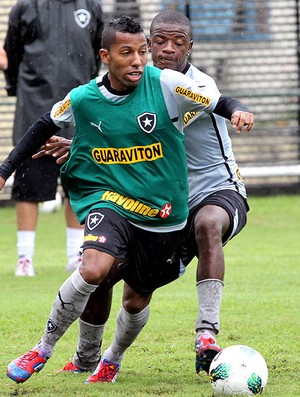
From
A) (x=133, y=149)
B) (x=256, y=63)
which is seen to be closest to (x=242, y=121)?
(x=133, y=149)

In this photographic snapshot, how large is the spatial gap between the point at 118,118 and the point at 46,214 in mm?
9715

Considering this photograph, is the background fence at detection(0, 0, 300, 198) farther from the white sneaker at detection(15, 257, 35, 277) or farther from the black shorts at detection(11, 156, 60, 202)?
the white sneaker at detection(15, 257, 35, 277)

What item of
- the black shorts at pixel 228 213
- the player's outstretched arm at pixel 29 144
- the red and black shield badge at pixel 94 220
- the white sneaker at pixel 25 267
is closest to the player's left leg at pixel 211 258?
the black shorts at pixel 228 213

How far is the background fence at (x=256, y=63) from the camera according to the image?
16781mm

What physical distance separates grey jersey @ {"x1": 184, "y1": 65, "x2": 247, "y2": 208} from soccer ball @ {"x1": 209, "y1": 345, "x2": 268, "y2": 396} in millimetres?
1251

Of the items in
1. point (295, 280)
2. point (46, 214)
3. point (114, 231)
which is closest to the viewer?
point (114, 231)

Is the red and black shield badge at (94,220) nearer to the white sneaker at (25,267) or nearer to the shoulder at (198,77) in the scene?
the shoulder at (198,77)

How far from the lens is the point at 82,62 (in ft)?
33.7

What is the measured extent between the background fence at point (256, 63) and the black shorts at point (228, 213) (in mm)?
10463

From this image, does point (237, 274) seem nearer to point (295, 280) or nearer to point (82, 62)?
point (295, 280)

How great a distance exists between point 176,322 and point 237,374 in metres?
2.46

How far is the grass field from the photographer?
5633 millimetres

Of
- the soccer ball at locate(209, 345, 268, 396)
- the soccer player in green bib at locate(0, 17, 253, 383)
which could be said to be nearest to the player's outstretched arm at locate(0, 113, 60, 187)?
the soccer player in green bib at locate(0, 17, 253, 383)

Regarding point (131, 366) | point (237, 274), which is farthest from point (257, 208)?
point (131, 366)
